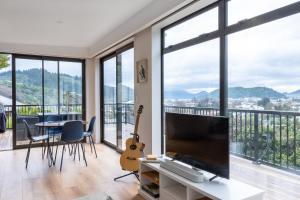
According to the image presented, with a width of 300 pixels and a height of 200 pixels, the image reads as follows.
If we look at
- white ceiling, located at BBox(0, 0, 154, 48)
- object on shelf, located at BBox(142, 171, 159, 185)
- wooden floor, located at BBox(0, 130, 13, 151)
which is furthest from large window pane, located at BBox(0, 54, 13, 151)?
object on shelf, located at BBox(142, 171, 159, 185)

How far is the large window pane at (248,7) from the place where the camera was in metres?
2.18

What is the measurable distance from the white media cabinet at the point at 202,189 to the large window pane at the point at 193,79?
0.91 metres

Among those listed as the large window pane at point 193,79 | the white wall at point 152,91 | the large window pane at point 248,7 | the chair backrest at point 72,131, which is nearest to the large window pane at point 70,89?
the chair backrest at point 72,131

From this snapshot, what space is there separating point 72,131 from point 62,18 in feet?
6.26

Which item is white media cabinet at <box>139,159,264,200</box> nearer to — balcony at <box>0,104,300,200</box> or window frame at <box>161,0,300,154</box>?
balcony at <box>0,104,300,200</box>

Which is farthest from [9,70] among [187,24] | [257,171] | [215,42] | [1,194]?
[257,171]

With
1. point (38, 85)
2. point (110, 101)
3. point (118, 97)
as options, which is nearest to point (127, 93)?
point (118, 97)

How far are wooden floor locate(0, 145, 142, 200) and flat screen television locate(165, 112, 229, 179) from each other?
88 centimetres

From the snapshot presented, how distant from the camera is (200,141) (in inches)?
94.5

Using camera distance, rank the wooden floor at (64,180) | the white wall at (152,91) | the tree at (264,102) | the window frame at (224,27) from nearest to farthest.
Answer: the window frame at (224,27)
the tree at (264,102)
the wooden floor at (64,180)
the white wall at (152,91)

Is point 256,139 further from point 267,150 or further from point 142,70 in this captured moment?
point 142,70

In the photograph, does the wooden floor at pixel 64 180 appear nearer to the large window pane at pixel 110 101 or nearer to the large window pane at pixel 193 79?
the large window pane at pixel 110 101

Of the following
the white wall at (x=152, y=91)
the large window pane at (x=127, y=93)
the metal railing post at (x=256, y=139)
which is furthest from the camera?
the large window pane at (x=127, y=93)

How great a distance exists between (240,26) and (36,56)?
5171 mm
